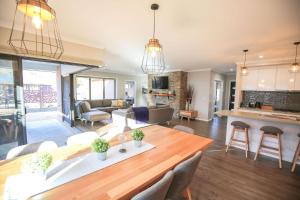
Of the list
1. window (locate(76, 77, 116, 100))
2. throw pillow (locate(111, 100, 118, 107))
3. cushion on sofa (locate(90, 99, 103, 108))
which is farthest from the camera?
throw pillow (locate(111, 100, 118, 107))

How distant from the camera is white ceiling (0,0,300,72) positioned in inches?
93.0

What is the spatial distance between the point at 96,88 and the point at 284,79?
8034 millimetres

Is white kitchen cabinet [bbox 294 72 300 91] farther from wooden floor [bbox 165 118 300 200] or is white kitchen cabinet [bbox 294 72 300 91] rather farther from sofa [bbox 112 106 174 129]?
sofa [bbox 112 106 174 129]

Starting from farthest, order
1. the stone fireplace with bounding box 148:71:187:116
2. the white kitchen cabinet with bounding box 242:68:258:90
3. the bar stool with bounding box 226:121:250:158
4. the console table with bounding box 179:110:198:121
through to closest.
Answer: the stone fireplace with bounding box 148:71:187:116, the console table with bounding box 179:110:198:121, the white kitchen cabinet with bounding box 242:68:258:90, the bar stool with bounding box 226:121:250:158

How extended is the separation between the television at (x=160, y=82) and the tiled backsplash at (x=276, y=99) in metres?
3.60

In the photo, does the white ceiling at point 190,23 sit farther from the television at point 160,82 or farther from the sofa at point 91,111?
the television at point 160,82

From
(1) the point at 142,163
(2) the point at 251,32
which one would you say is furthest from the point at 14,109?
(2) the point at 251,32

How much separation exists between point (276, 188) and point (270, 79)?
3468mm

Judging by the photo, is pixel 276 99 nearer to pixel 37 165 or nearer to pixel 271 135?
pixel 271 135

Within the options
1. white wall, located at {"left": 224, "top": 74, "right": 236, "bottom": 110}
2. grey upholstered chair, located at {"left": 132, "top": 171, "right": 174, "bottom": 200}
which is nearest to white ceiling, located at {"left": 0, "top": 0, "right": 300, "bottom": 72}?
grey upholstered chair, located at {"left": 132, "top": 171, "right": 174, "bottom": 200}

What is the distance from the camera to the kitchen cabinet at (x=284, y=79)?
412 cm

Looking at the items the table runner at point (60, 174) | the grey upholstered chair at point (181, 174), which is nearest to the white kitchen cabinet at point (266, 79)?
the grey upholstered chair at point (181, 174)

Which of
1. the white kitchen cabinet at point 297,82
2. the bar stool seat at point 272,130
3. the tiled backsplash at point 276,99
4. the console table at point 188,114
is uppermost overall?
the white kitchen cabinet at point 297,82

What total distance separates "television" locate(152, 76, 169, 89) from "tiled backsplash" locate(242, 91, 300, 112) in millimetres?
3595
